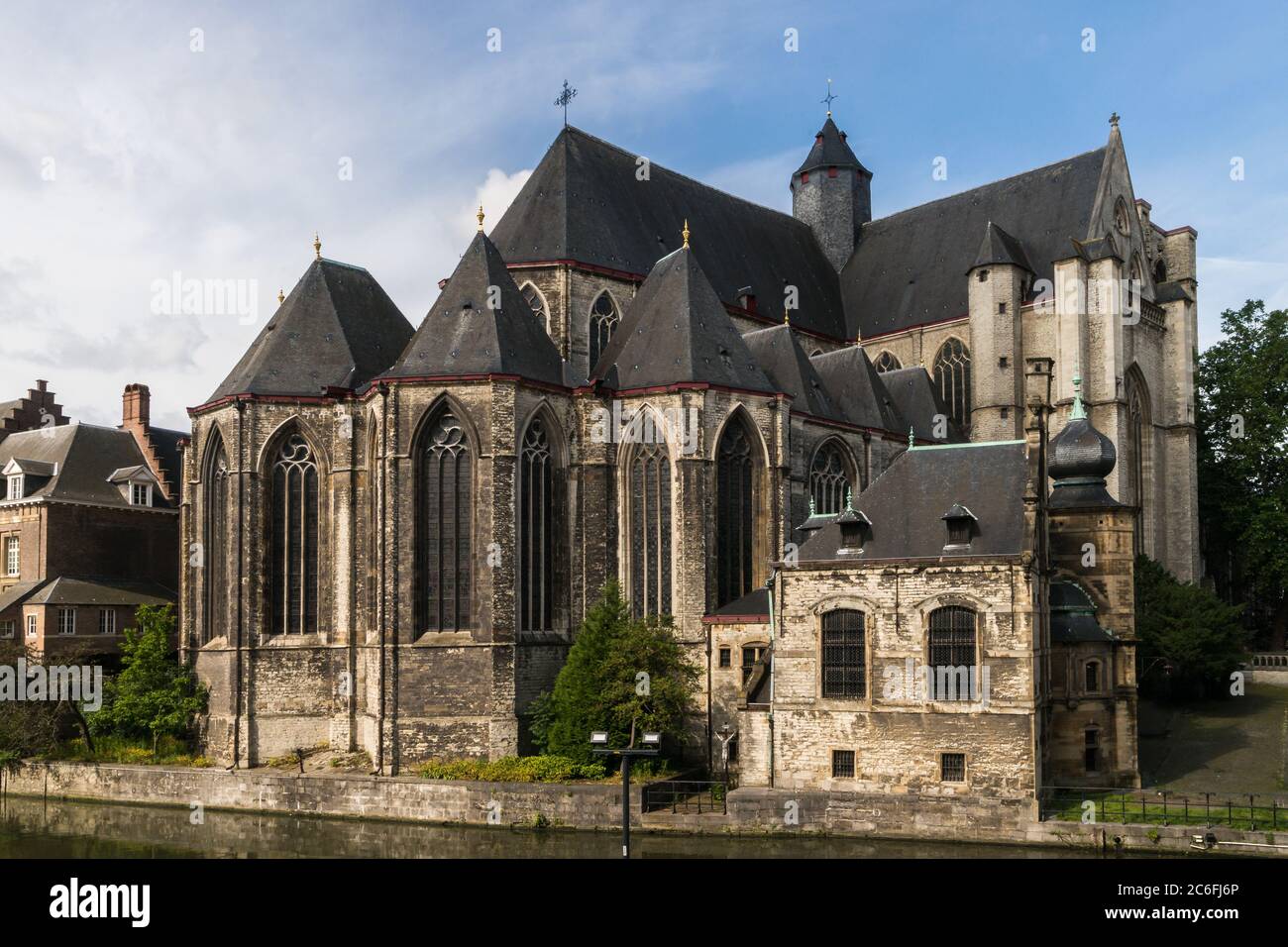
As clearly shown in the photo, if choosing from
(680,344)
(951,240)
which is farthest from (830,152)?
(680,344)

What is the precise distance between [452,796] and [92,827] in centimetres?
924

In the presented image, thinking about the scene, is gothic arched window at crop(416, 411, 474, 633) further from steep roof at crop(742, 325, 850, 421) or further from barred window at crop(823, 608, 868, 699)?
steep roof at crop(742, 325, 850, 421)

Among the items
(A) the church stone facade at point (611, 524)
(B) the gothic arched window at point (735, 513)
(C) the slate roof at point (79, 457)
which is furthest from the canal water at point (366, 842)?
(C) the slate roof at point (79, 457)

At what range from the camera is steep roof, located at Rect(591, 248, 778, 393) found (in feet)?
126

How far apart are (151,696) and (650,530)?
1577 cm

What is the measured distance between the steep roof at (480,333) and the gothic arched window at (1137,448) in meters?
27.3

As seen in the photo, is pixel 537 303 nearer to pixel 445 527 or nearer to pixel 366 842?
pixel 445 527

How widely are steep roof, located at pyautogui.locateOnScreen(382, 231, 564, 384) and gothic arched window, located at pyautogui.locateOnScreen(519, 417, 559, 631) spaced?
199 cm

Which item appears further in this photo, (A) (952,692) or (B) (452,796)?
(B) (452,796)

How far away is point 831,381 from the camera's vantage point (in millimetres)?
47938

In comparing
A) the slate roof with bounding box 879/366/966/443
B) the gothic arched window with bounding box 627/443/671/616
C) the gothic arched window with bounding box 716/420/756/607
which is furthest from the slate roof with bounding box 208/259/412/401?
the slate roof with bounding box 879/366/966/443
